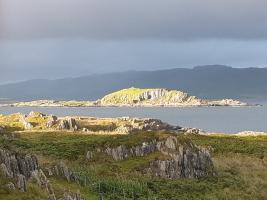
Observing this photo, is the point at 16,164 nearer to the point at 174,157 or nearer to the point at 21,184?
the point at 21,184

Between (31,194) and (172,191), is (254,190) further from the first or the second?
(31,194)

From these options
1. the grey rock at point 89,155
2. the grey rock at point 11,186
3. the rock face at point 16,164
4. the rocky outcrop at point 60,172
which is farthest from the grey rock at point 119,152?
the grey rock at point 11,186

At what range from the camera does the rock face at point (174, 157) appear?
6016 centimetres

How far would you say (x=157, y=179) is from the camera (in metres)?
55.5

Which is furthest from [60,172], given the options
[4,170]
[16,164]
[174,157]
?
[174,157]

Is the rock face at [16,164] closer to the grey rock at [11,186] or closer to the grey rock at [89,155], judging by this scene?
the grey rock at [11,186]

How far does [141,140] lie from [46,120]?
5578cm

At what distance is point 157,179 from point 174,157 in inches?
255

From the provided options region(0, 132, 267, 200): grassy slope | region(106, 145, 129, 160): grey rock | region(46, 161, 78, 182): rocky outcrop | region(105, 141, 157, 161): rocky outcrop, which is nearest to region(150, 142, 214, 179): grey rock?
region(0, 132, 267, 200): grassy slope

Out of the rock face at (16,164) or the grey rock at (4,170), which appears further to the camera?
the rock face at (16,164)

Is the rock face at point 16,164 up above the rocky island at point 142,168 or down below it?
above

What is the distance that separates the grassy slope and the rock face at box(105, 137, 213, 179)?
4.26 feet

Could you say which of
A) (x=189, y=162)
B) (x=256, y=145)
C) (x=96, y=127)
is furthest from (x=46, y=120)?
(x=189, y=162)

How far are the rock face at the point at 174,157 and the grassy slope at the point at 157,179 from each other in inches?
51.1
